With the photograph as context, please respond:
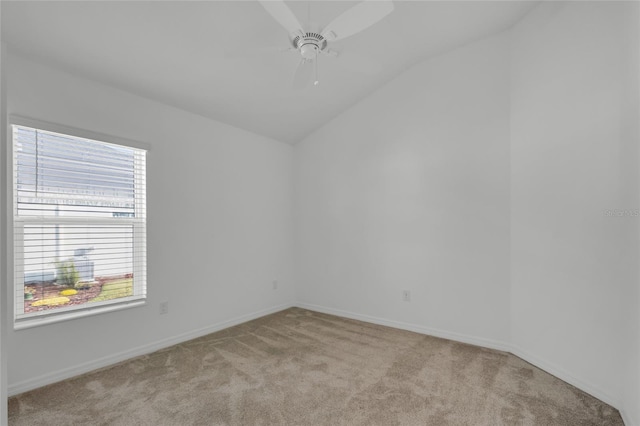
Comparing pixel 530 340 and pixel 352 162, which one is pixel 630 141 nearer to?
pixel 530 340

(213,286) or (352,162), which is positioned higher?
(352,162)

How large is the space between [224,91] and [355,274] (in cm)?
253

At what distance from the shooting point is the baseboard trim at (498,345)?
207cm

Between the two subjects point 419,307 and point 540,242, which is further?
point 419,307

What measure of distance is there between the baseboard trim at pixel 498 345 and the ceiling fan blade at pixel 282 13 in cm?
296

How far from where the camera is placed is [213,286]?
3.39 metres

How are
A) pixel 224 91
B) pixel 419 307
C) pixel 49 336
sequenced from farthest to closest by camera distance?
pixel 419 307, pixel 224 91, pixel 49 336

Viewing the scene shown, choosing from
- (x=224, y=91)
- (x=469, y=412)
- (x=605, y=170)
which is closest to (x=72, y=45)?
(x=224, y=91)

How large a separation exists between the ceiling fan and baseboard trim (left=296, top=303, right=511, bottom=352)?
282cm

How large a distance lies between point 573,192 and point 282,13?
2.39 metres

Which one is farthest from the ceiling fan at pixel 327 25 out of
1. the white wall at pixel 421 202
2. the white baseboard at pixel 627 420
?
the white baseboard at pixel 627 420

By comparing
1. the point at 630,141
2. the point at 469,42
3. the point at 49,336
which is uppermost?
the point at 469,42

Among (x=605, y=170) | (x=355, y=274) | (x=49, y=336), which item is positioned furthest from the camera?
(x=355, y=274)

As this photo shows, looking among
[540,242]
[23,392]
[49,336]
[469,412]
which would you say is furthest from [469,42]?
[23,392]
